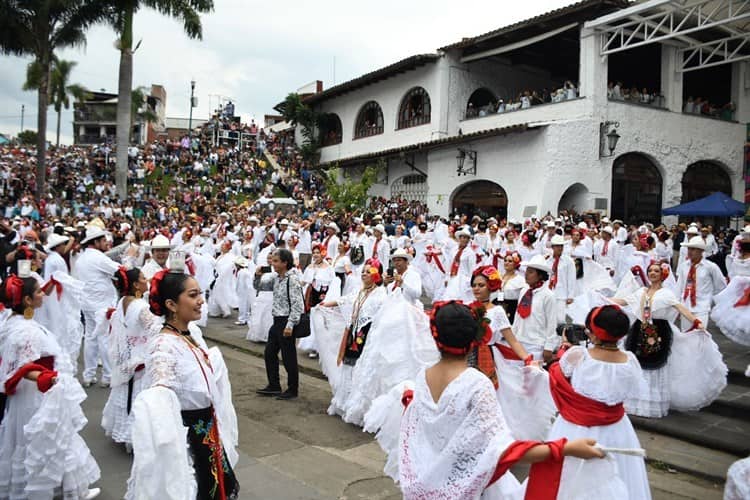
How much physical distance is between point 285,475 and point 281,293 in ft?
8.85

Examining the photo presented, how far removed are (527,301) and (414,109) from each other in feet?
67.4

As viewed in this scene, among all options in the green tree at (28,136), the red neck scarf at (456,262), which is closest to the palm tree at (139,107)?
the green tree at (28,136)

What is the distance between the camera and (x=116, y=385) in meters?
5.62

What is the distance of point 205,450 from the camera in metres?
3.06

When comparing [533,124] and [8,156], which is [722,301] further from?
[8,156]

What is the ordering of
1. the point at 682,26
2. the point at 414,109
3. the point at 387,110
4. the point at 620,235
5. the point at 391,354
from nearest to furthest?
1. the point at 391,354
2. the point at 620,235
3. the point at 682,26
4. the point at 414,109
5. the point at 387,110

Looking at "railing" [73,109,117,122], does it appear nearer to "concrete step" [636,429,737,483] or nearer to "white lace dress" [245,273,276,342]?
"white lace dress" [245,273,276,342]

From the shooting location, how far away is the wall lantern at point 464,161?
2195 cm

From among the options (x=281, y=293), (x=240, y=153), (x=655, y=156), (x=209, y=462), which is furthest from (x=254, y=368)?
(x=240, y=153)

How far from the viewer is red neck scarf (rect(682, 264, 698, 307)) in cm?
848

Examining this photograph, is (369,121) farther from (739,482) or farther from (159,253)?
(739,482)

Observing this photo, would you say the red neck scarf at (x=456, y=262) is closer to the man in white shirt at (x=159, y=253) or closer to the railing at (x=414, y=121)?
the man in white shirt at (x=159, y=253)

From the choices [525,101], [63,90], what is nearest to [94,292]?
[525,101]

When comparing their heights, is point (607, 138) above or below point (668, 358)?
above
